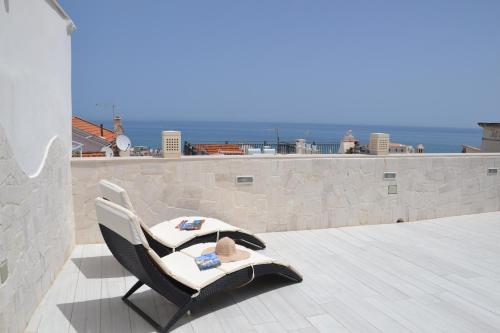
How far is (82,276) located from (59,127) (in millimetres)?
1787

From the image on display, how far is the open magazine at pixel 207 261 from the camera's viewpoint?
13.0 ft

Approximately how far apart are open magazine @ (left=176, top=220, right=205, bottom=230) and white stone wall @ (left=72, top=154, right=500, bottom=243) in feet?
2.71

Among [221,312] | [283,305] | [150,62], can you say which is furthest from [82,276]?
[150,62]

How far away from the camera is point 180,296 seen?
141 inches

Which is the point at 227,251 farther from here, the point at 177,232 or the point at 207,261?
the point at 177,232

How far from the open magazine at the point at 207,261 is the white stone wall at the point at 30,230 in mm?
1438

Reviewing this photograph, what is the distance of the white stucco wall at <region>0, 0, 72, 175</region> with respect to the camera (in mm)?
3201

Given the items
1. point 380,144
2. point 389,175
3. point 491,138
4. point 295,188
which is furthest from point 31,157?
point 491,138

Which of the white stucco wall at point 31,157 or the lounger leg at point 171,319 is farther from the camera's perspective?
the lounger leg at point 171,319

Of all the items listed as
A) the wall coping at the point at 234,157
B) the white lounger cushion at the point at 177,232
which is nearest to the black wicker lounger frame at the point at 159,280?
the white lounger cushion at the point at 177,232

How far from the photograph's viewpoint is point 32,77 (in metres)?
3.97

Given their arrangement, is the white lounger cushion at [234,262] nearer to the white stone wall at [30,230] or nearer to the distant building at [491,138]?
the white stone wall at [30,230]

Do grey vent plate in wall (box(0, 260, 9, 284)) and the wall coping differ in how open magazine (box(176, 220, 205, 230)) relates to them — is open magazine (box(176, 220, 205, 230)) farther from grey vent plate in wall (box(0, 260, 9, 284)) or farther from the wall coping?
grey vent plate in wall (box(0, 260, 9, 284))

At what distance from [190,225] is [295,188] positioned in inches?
85.7
